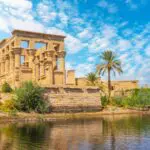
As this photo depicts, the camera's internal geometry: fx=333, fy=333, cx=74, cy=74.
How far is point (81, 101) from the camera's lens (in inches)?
1876

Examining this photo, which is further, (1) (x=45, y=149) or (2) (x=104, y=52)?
(2) (x=104, y=52)

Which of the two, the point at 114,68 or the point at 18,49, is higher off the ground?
the point at 18,49

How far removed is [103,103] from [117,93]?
28.3ft

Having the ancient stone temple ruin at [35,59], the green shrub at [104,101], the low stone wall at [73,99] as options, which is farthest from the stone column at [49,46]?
the green shrub at [104,101]

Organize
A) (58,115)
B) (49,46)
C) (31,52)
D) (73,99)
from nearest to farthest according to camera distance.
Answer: (58,115), (73,99), (31,52), (49,46)

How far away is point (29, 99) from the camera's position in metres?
41.2

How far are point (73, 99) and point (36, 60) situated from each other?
1396 centimetres

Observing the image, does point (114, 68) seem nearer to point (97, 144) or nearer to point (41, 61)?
point (41, 61)

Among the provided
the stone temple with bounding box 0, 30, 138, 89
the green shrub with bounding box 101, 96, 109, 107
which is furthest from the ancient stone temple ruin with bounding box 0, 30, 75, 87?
the green shrub with bounding box 101, 96, 109, 107

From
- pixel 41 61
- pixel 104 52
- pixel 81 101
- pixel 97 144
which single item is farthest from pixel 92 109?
pixel 97 144

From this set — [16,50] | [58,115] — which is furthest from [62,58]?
[58,115]

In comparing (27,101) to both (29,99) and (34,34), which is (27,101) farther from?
(34,34)

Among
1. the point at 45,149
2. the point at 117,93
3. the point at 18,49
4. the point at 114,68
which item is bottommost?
the point at 45,149

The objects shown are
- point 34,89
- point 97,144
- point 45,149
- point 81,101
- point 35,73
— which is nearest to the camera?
point 45,149
